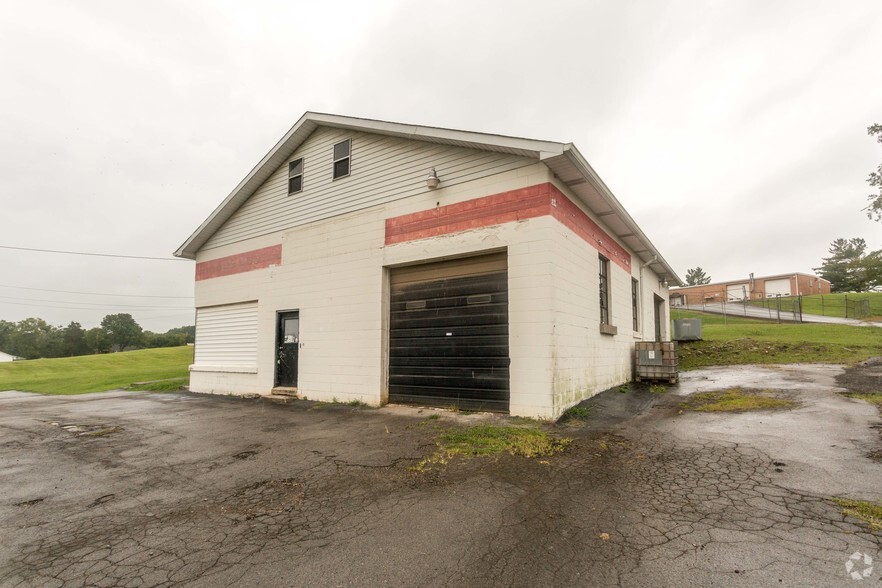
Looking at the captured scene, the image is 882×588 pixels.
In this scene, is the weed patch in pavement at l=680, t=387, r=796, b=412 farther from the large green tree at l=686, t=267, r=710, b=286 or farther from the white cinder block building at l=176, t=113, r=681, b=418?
the large green tree at l=686, t=267, r=710, b=286

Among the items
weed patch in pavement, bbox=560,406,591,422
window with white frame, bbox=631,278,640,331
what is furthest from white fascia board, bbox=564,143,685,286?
→ weed patch in pavement, bbox=560,406,591,422

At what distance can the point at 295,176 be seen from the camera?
12.1m

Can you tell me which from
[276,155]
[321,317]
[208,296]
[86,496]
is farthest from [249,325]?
[86,496]

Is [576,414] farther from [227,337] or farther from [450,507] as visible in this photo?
[227,337]

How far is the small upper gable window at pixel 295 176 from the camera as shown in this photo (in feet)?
39.2

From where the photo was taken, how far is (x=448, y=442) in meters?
5.90

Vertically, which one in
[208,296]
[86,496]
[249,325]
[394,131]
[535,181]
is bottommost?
[86,496]

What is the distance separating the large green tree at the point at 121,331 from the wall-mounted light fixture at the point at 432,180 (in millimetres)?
103151

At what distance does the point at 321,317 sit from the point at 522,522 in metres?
8.15

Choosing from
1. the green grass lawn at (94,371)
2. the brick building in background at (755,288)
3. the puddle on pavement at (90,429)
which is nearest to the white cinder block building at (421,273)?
the puddle on pavement at (90,429)

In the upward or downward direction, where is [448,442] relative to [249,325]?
downward

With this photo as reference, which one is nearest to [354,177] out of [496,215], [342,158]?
[342,158]

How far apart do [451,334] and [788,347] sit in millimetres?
15252

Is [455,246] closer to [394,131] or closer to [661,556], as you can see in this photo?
[394,131]
